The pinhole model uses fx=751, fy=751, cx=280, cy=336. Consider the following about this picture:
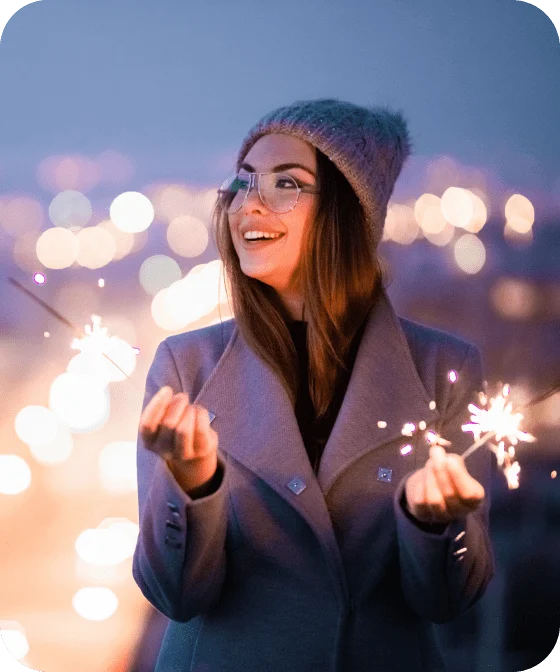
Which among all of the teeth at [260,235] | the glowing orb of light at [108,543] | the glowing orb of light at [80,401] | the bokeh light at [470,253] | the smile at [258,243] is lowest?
the glowing orb of light at [108,543]

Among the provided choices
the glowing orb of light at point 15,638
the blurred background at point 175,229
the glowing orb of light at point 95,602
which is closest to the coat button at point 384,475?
the blurred background at point 175,229

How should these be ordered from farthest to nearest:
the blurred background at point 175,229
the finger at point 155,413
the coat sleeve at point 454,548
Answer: the blurred background at point 175,229
the coat sleeve at point 454,548
the finger at point 155,413

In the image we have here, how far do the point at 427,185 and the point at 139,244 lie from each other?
50 cm

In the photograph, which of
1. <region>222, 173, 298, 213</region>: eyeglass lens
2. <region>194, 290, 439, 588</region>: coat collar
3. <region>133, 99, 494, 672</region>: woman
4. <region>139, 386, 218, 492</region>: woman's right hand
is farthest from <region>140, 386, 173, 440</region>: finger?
<region>222, 173, 298, 213</region>: eyeglass lens

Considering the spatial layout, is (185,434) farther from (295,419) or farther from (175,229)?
(175,229)

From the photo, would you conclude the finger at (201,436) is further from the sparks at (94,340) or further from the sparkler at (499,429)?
the sparks at (94,340)

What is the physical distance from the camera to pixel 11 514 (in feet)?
4.29

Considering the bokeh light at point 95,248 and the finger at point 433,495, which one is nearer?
the finger at point 433,495

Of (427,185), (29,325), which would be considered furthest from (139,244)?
(427,185)

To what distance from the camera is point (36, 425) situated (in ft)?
4.25

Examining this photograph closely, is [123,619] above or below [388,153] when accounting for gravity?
below

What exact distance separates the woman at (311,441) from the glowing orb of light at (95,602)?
222 millimetres

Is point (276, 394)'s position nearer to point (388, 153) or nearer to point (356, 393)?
point (356, 393)

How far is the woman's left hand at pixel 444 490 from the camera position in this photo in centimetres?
84
